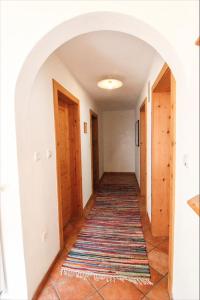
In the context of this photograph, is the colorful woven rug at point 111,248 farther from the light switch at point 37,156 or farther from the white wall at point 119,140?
the white wall at point 119,140

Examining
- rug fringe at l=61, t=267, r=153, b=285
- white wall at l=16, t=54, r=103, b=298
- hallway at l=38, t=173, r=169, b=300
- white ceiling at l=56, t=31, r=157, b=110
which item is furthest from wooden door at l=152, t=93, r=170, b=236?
white wall at l=16, t=54, r=103, b=298

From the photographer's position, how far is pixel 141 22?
3.12 feet

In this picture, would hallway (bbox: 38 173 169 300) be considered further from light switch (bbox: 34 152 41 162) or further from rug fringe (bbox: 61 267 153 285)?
light switch (bbox: 34 152 41 162)

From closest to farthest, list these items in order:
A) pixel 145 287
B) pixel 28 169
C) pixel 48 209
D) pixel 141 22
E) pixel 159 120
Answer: pixel 141 22
pixel 28 169
pixel 145 287
pixel 48 209
pixel 159 120

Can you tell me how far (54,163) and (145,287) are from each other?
4.83 ft

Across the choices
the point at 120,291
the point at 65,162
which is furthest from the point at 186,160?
the point at 65,162

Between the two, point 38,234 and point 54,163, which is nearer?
point 38,234

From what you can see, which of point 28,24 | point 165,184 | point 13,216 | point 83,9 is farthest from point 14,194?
point 165,184

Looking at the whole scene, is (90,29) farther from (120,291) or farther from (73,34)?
(120,291)

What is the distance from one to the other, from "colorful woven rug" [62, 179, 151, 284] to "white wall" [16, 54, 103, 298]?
12.9 inches

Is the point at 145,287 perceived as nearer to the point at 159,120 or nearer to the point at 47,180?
the point at 47,180

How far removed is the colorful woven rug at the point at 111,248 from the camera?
1.61 meters

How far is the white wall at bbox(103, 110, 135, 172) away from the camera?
5.71 meters

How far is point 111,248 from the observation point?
1.96 meters
